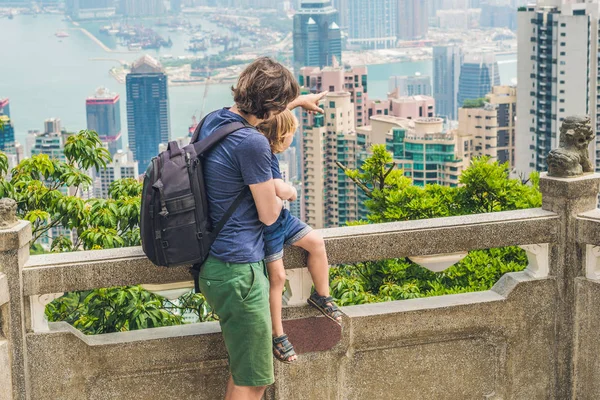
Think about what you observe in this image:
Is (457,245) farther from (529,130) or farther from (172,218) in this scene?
(529,130)

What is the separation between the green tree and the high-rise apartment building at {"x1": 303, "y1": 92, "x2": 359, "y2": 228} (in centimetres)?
5523

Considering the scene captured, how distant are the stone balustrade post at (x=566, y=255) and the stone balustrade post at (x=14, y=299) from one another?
1662mm

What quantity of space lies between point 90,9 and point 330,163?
7927 cm

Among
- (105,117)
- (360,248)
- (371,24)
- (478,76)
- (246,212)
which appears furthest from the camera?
(371,24)

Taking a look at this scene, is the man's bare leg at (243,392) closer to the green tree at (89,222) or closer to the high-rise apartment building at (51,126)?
the green tree at (89,222)

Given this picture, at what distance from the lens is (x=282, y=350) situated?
8.99ft

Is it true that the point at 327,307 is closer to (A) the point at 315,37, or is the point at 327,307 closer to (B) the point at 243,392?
(B) the point at 243,392

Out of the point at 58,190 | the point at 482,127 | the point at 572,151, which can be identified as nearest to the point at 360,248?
the point at 572,151

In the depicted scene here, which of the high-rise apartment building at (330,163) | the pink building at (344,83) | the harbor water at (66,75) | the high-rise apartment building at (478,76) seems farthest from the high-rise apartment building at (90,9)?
the high-rise apartment building at (330,163)

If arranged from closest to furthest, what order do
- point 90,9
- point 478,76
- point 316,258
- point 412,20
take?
point 316,258 → point 478,76 → point 90,9 → point 412,20

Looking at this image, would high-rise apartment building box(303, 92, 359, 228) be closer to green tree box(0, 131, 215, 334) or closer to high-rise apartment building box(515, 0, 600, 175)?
high-rise apartment building box(515, 0, 600, 175)

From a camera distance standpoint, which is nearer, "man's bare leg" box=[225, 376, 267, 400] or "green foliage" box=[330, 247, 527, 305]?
"man's bare leg" box=[225, 376, 267, 400]

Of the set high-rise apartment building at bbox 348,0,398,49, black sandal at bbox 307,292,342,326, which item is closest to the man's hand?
black sandal at bbox 307,292,342,326

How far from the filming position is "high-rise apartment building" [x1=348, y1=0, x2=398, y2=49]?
145125 millimetres
